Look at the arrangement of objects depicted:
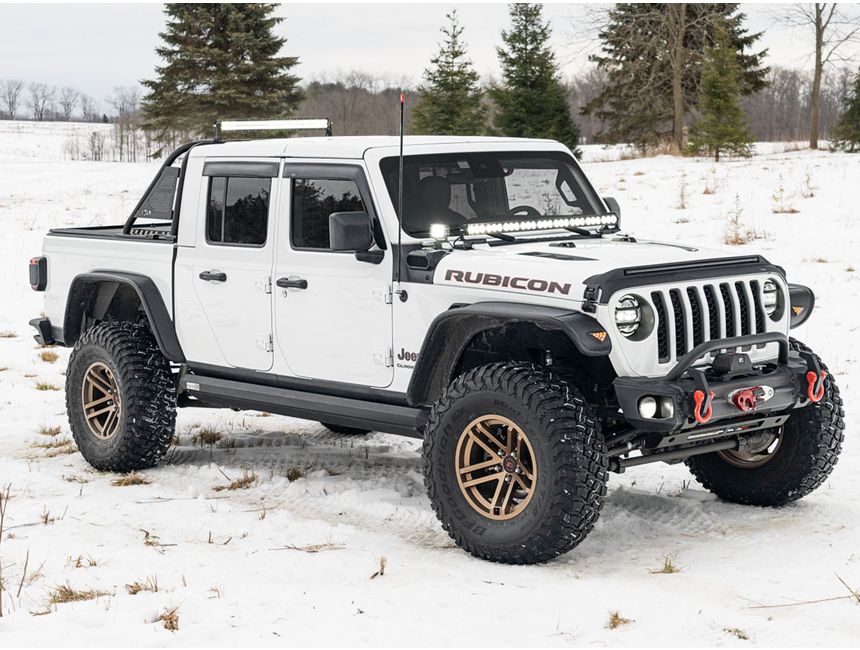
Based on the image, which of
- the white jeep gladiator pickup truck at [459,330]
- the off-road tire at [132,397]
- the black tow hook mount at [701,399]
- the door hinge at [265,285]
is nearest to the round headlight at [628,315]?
the white jeep gladiator pickup truck at [459,330]

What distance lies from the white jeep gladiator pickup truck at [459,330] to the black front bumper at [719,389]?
0.01 metres

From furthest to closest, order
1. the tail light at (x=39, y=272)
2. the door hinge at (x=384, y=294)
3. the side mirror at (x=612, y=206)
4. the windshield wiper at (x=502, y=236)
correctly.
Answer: the tail light at (x=39, y=272), the side mirror at (x=612, y=206), the windshield wiper at (x=502, y=236), the door hinge at (x=384, y=294)

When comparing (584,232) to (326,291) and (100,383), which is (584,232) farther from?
(100,383)

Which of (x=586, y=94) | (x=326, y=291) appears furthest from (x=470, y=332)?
(x=586, y=94)

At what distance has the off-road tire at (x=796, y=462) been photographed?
20.6 feet

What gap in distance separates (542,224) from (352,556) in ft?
7.53

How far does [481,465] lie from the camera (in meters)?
5.66

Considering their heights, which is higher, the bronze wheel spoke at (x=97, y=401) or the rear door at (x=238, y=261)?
the rear door at (x=238, y=261)

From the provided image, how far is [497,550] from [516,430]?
58 centimetres

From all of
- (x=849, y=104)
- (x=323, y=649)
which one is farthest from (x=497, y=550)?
(x=849, y=104)

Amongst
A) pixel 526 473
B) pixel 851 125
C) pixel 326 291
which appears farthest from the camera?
pixel 851 125

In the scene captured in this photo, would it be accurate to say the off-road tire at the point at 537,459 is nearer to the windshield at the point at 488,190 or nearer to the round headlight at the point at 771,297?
the windshield at the point at 488,190

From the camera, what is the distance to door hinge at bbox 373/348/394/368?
20.6ft

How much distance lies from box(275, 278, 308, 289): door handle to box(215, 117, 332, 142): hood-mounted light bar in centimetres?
129
